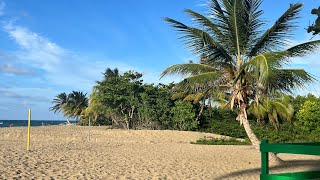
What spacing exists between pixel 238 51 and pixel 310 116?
14942mm

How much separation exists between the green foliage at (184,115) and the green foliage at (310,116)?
7058mm

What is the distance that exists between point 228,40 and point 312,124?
595 inches

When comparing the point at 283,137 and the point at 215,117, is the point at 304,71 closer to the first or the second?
the point at 283,137

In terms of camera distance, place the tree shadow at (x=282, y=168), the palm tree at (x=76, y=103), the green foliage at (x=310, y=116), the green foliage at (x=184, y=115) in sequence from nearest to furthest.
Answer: the tree shadow at (x=282, y=168)
the green foliage at (x=310, y=116)
the green foliage at (x=184, y=115)
the palm tree at (x=76, y=103)

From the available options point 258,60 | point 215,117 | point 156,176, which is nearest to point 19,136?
point 215,117

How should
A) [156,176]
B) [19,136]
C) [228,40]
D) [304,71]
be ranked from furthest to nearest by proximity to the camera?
[19,136]
[228,40]
[304,71]
[156,176]

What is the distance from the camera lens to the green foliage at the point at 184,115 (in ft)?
82.8

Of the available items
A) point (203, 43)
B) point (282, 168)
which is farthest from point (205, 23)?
point (282, 168)

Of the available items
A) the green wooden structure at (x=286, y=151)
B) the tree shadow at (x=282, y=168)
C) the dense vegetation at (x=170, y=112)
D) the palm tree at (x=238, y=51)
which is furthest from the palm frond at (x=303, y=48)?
the dense vegetation at (x=170, y=112)

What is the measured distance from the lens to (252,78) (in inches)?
409

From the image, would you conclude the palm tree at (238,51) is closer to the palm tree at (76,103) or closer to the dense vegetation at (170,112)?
the dense vegetation at (170,112)

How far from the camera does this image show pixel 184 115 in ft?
82.9

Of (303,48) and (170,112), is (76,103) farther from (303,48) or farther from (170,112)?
(303,48)

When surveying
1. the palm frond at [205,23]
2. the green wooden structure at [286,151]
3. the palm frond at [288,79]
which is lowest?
the green wooden structure at [286,151]
